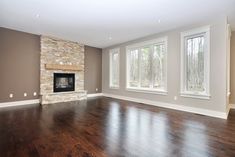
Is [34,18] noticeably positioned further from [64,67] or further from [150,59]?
[150,59]

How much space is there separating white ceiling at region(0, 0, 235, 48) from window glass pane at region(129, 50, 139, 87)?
151cm

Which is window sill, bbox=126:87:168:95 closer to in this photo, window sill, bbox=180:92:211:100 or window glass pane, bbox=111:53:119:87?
window sill, bbox=180:92:211:100

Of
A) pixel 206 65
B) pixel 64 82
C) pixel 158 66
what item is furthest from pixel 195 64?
pixel 64 82

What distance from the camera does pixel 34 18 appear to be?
447 centimetres

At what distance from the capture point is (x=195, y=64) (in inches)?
191

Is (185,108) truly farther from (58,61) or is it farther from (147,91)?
(58,61)

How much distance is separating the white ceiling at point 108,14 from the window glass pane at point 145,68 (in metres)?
1.04

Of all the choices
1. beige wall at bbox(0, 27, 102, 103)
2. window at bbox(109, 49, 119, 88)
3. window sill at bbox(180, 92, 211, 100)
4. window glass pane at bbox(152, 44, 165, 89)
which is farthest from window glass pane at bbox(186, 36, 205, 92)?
beige wall at bbox(0, 27, 102, 103)

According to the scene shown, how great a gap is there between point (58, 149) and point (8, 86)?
459cm

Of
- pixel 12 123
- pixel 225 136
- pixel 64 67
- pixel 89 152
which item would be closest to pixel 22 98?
pixel 64 67

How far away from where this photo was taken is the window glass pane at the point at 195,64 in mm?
4703

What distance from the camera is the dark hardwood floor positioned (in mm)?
2232

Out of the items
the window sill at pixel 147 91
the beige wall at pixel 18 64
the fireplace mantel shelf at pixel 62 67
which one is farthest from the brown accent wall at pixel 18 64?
the window sill at pixel 147 91

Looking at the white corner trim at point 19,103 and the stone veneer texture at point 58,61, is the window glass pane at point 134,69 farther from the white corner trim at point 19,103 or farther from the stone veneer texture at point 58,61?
the white corner trim at point 19,103
